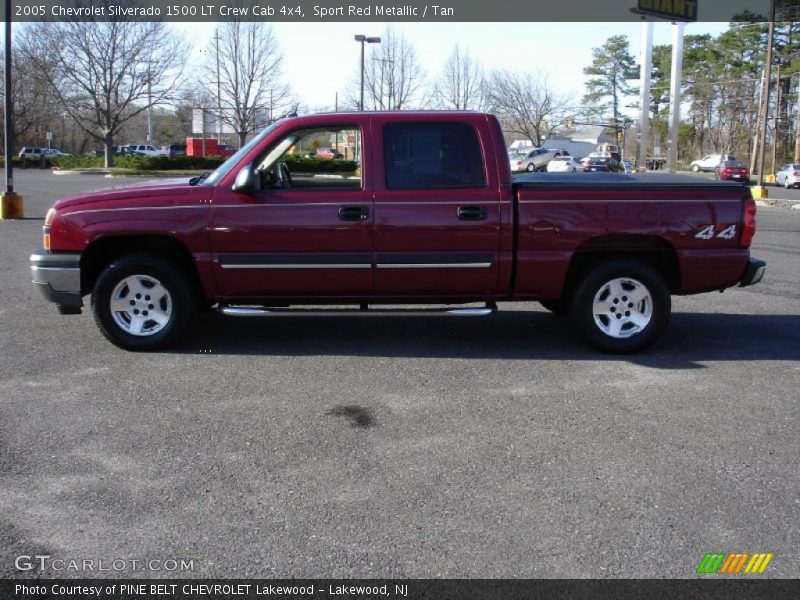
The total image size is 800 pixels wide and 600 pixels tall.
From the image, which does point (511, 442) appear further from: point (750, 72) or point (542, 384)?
point (750, 72)

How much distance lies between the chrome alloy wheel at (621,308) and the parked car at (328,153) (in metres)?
2.56

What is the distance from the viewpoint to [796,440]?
4.83m

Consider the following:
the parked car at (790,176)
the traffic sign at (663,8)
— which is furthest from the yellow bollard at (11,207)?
the parked car at (790,176)

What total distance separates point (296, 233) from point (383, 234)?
711 mm

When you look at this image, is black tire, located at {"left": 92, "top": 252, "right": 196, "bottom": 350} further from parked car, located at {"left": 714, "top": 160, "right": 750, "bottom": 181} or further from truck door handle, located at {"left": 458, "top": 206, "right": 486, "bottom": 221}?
parked car, located at {"left": 714, "top": 160, "right": 750, "bottom": 181}

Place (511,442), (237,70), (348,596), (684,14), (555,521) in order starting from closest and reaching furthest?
(348,596), (555,521), (511,442), (684,14), (237,70)

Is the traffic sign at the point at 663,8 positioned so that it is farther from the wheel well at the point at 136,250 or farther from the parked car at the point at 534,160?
the wheel well at the point at 136,250

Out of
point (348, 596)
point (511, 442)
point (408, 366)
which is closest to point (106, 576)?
point (348, 596)

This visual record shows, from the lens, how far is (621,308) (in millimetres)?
6898

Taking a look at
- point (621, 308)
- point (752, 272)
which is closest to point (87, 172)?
point (621, 308)

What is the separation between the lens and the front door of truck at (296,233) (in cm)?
657

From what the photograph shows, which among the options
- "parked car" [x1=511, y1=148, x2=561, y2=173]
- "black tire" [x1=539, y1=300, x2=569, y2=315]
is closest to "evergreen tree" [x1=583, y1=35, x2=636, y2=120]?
"parked car" [x1=511, y1=148, x2=561, y2=173]

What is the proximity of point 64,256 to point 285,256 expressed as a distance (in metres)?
1.81

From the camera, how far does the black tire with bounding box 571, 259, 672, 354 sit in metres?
6.78
